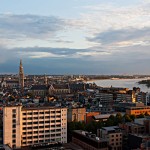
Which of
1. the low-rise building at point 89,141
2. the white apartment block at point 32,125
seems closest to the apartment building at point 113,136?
the low-rise building at point 89,141

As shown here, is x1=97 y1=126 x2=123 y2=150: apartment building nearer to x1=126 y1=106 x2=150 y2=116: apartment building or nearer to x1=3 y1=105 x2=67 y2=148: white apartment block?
x1=3 y1=105 x2=67 y2=148: white apartment block

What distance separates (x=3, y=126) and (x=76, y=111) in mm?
8555

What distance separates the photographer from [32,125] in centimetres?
1770

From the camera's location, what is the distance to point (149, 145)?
13.3 m

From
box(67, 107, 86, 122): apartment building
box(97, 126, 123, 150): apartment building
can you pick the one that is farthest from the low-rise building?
box(67, 107, 86, 122): apartment building

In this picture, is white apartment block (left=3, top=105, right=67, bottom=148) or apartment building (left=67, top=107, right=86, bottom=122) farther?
apartment building (left=67, top=107, right=86, bottom=122)

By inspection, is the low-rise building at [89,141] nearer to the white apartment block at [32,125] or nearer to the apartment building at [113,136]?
the apartment building at [113,136]

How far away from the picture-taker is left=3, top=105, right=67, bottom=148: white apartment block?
54.2 ft

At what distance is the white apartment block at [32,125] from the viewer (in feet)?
54.2

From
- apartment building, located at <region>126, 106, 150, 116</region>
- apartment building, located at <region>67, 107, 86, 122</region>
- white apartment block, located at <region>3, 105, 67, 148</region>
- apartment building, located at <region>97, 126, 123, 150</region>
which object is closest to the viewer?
apartment building, located at <region>97, 126, 123, 150</region>

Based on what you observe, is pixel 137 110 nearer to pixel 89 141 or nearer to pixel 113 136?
pixel 113 136

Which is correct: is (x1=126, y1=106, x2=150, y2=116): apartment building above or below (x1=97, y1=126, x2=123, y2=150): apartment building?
above

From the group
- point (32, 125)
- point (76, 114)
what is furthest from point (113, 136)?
point (76, 114)

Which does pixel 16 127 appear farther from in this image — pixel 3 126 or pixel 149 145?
pixel 149 145
